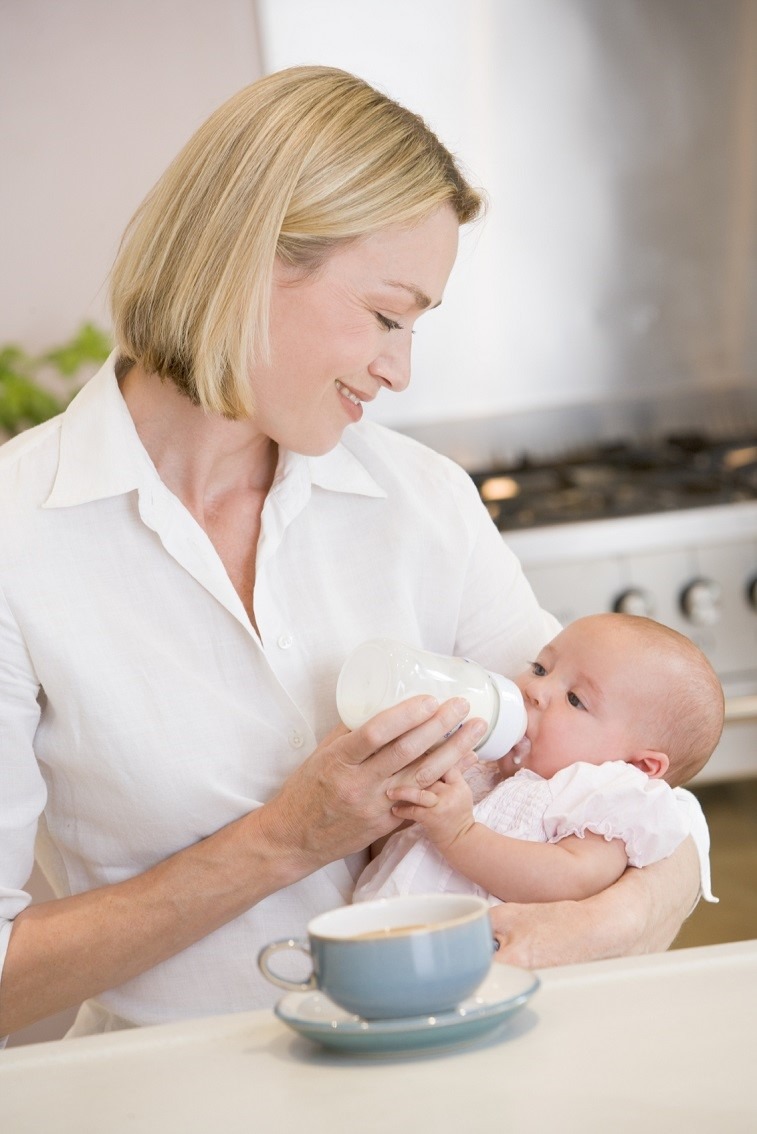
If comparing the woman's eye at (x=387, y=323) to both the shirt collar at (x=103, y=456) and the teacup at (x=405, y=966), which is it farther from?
the teacup at (x=405, y=966)

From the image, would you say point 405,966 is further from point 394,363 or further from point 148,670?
point 394,363

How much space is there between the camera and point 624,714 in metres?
1.40

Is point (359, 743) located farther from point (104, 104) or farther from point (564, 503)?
point (104, 104)

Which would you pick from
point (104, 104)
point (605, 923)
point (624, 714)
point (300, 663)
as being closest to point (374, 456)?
point (300, 663)

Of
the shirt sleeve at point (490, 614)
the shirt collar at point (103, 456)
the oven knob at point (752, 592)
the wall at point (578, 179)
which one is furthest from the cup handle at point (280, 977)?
the wall at point (578, 179)

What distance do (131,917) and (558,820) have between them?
43 cm

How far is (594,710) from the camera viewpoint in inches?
55.4

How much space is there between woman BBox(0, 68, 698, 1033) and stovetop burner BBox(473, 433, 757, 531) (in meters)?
1.01

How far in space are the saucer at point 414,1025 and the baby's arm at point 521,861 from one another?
18.4 inches

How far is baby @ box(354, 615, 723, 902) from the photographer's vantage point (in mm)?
1225

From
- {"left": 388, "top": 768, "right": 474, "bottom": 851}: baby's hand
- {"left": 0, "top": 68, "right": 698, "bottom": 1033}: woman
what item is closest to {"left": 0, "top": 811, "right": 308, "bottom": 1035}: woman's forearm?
{"left": 0, "top": 68, "right": 698, "bottom": 1033}: woman

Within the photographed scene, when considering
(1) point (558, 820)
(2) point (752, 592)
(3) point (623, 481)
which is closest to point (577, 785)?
(1) point (558, 820)

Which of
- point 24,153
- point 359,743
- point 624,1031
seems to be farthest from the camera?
point 24,153

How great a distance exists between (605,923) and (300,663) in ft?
1.36
